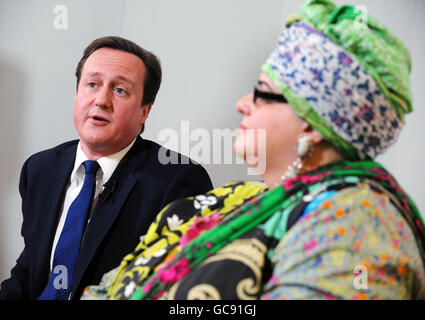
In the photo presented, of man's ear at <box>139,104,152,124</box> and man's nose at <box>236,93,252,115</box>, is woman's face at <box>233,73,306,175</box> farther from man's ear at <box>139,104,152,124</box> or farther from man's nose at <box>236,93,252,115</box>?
man's ear at <box>139,104,152,124</box>

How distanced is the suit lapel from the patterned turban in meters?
0.68

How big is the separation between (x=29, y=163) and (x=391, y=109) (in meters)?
1.32

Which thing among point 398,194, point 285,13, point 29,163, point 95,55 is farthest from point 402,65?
point 29,163

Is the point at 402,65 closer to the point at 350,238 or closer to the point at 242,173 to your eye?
the point at 350,238

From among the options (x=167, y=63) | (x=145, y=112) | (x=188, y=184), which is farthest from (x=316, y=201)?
(x=167, y=63)

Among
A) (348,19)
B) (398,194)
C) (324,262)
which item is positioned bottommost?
(324,262)

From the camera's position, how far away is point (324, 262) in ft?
3.42

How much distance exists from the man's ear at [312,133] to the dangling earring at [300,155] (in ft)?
0.05

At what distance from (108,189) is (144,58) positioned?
50cm

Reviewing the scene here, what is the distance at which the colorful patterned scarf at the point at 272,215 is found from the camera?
1.18m

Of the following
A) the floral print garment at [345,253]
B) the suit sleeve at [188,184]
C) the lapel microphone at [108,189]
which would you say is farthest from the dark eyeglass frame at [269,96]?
the lapel microphone at [108,189]

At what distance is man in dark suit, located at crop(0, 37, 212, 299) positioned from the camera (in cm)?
159

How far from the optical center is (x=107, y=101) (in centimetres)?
164

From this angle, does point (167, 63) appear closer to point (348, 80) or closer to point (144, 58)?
point (144, 58)
